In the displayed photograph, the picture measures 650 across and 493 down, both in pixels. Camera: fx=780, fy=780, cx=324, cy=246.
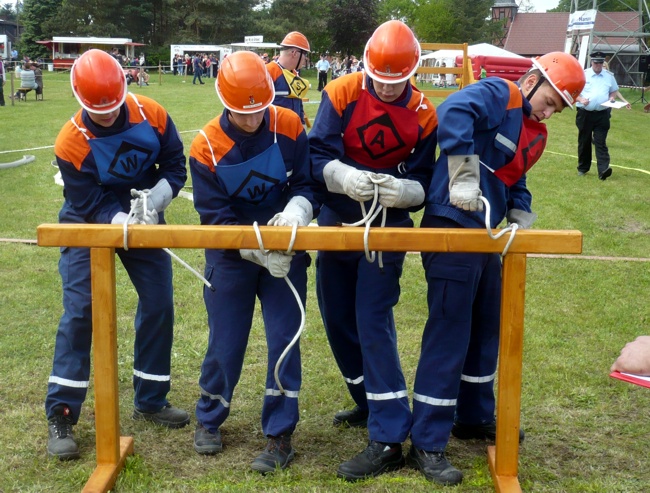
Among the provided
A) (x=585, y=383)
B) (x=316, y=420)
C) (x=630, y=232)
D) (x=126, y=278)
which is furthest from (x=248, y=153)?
Result: (x=630, y=232)

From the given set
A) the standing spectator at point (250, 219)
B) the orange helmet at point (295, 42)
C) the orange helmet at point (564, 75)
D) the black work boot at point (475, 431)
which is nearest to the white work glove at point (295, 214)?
the standing spectator at point (250, 219)

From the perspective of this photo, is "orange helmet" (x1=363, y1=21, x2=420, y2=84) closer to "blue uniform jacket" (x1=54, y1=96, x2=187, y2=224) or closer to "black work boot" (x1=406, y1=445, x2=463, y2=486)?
"blue uniform jacket" (x1=54, y1=96, x2=187, y2=224)

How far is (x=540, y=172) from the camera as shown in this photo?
1355 cm

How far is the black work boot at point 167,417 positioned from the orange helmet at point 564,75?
8.48 feet

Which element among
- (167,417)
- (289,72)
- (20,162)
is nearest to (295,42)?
(289,72)

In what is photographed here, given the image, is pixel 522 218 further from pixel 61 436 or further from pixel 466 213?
pixel 61 436

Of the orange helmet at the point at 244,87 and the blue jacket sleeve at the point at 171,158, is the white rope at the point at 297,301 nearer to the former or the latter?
the orange helmet at the point at 244,87

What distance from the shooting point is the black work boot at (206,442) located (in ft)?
12.9

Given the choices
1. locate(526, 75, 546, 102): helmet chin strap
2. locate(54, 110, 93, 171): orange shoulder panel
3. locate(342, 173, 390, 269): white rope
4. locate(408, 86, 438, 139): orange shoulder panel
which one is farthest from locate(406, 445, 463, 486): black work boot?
locate(54, 110, 93, 171): orange shoulder panel

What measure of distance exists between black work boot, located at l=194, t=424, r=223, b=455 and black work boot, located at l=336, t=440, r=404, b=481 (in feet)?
2.14

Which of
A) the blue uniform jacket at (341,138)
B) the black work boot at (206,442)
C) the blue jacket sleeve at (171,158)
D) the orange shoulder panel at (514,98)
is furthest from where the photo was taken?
the blue jacket sleeve at (171,158)

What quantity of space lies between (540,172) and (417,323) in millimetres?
8279

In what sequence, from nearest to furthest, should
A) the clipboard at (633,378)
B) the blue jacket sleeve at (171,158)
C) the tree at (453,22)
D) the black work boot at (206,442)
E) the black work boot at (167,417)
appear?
1. the clipboard at (633,378)
2. the black work boot at (206,442)
3. the blue jacket sleeve at (171,158)
4. the black work boot at (167,417)
5. the tree at (453,22)

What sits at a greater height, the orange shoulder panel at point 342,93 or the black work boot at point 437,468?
the orange shoulder panel at point 342,93
